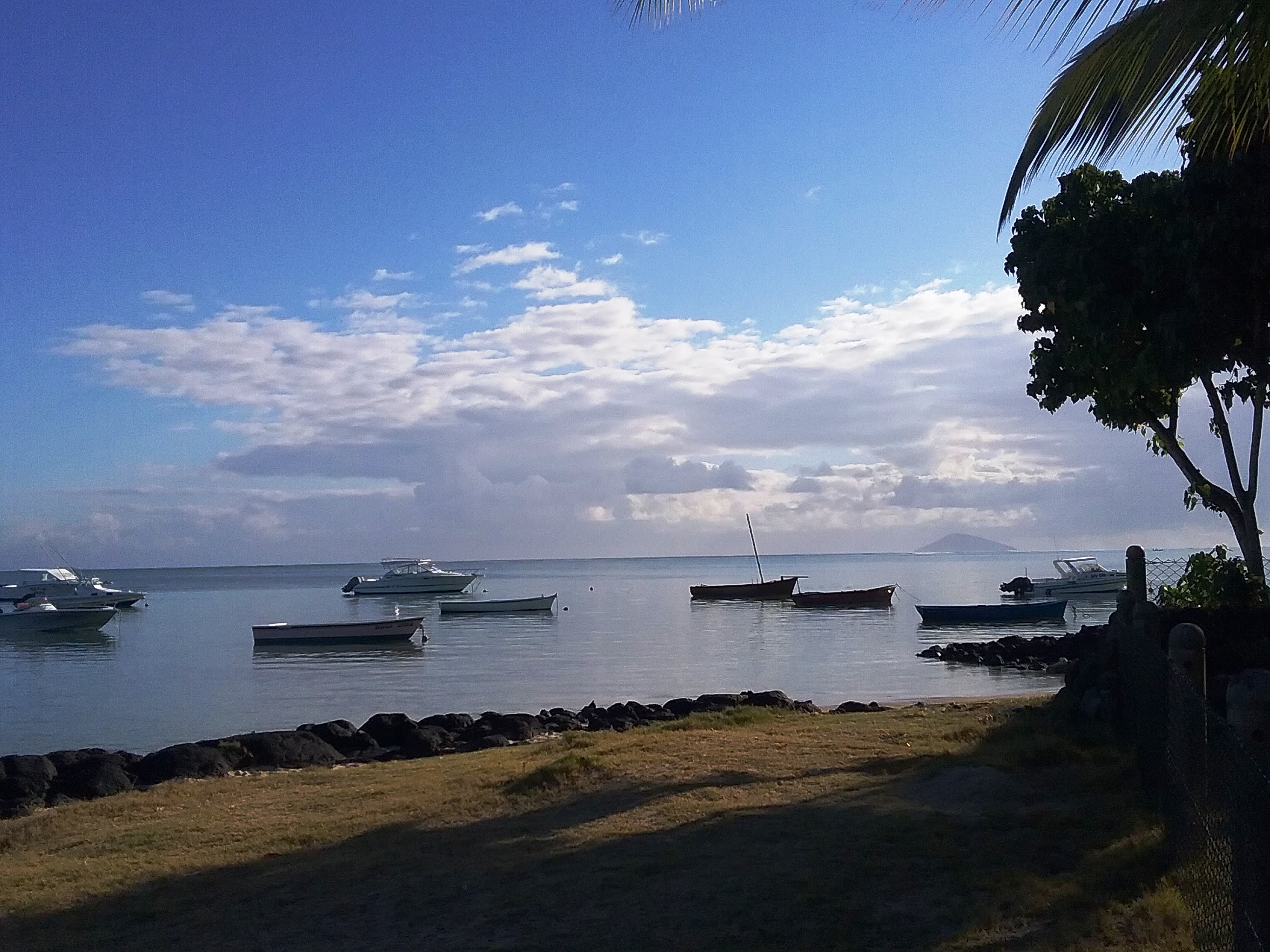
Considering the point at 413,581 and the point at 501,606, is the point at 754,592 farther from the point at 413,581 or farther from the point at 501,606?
the point at 413,581

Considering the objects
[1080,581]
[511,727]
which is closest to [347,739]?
[511,727]

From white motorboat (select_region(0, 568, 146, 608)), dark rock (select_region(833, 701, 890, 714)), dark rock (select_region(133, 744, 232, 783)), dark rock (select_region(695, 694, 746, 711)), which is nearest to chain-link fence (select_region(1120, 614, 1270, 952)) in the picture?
dark rock (select_region(833, 701, 890, 714))

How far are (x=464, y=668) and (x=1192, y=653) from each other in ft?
109

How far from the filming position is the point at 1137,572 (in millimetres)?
11305

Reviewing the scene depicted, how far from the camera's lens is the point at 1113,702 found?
1016 centimetres

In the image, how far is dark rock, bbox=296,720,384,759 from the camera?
2022cm

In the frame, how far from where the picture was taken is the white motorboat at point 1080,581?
6203 cm

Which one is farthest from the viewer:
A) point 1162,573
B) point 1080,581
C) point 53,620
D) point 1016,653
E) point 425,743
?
point 1080,581

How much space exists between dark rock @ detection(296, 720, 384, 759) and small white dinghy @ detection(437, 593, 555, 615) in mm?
41552

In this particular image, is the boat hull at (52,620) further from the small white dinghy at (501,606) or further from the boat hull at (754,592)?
the boat hull at (754,592)

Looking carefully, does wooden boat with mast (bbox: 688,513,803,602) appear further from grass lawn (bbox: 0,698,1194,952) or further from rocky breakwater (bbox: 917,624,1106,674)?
grass lawn (bbox: 0,698,1194,952)

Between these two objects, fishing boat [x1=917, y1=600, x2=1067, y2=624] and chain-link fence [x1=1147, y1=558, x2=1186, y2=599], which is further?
→ fishing boat [x1=917, y1=600, x2=1067, y2=624]

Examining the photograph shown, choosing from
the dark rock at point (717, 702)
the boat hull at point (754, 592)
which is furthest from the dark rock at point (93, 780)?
the boat hull at point (754, 592)

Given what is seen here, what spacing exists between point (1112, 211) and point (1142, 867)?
304 inches
